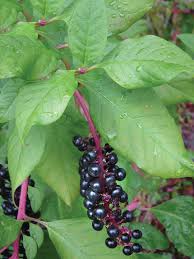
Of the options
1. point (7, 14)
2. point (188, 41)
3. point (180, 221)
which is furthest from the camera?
point (180, 221)

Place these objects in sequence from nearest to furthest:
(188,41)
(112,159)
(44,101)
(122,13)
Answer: (44,101)
(112,159)
(122,13)
(188,41)

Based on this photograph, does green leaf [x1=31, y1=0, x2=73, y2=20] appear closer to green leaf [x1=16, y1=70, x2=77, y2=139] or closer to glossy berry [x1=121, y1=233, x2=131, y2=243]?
green leaf [x1=16, y1=70, x2=77, y2=139]

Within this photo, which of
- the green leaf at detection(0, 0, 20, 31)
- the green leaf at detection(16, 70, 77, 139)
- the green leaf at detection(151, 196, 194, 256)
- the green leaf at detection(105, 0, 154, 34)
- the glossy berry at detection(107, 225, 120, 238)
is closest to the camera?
the green leaf at detection(16, 70, 77, 139)

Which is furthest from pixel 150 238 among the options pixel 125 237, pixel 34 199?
pixel 125 237

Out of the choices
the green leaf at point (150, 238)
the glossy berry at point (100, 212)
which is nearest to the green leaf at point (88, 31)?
the glossy berry at point (100, 212)

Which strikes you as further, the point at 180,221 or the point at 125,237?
the point at 180,221

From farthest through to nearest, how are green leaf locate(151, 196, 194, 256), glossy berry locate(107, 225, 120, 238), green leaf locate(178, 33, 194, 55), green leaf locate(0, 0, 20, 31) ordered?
green leaf locate(151, 196, 194, 256), green leaf locate(178, 33, 194, 55), green leaf locate(0, 0, 20, 31), glossy berry locate(107, 225, 120, 238)

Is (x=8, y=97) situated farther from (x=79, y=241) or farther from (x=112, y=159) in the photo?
(x=79, y=241)

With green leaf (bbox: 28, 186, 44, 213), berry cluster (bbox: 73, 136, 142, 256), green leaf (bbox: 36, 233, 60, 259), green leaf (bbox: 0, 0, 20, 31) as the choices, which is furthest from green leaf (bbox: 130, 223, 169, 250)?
green leaf (bbox: 0, 0, 20, 31)
